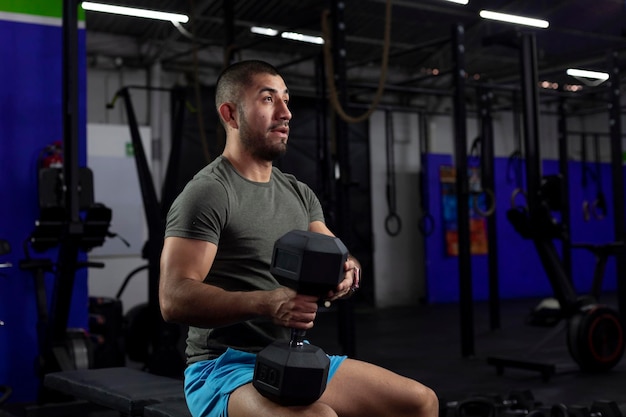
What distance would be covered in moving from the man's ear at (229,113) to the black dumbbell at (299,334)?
376 mm

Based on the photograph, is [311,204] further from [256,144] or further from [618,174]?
[618,174]

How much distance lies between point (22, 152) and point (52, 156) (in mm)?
202

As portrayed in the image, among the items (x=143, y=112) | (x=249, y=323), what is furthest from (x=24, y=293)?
(x=143, y=112)

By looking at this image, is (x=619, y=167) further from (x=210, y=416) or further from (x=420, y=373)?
(x=210, y=416)

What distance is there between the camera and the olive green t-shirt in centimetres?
141

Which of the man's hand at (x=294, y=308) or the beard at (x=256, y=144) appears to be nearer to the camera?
the man's hand at (x=294, y=308)

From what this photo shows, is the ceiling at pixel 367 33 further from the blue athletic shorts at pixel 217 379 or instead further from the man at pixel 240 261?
the blue athletic shorts at pixel 217 379

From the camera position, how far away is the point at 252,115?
1490mm

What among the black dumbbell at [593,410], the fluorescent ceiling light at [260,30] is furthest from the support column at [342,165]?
the fluorescent ceiling light at [260,30]

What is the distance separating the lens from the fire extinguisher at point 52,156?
362 centimetres

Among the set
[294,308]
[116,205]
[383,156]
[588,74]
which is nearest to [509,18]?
[588,74]

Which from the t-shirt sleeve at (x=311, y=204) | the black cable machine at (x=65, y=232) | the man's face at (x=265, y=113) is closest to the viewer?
the man's face at (x=265, y=113)

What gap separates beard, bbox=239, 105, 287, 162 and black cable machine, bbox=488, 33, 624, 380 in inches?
120

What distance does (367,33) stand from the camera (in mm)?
8273
